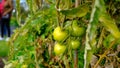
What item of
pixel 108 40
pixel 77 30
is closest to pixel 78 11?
pixel 77 30

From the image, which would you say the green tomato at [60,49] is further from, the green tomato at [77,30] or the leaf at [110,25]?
the leaf at [110,25]

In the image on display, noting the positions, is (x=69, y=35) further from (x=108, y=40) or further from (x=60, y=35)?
(x=108, y=40)

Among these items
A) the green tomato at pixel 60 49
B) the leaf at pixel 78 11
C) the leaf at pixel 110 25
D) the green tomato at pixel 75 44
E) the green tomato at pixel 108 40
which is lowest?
the green tomato at pixel 108 40

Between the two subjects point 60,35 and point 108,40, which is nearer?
point 60,35

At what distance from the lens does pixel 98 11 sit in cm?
100

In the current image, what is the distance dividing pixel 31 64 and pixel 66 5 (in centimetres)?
62

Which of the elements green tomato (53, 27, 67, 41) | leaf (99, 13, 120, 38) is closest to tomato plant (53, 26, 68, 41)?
green tomato (53, 27, 67, 41)

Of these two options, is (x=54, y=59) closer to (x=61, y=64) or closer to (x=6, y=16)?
(x=61, y=64)

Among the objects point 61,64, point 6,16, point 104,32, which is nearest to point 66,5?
point 104,32

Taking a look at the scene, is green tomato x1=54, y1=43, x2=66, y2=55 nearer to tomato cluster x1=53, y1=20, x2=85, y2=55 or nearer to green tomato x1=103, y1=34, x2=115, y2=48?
tomato cluster x1=53, y1=20, x2=85, y2=55

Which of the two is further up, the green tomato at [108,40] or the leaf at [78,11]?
the leaf at [78,11]

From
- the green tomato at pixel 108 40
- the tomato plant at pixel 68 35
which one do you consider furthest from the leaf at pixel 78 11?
the green tomato at pixel 108 40

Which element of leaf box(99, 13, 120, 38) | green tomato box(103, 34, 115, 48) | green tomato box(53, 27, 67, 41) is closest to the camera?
leaf box(99, 13, 120, 38)

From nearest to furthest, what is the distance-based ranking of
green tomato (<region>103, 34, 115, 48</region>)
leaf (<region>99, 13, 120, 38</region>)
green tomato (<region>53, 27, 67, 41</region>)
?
leaf (<region>99, 13, 120, 38</region>), green tomato (<region>53, 27, 67, 41</region>), green tomato (<region>103, 34, 115, 48</region>)
